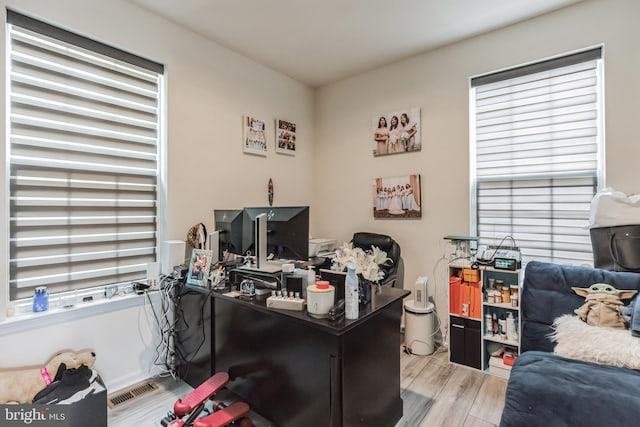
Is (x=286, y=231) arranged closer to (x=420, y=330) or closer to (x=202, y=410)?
(x=202, y=410)

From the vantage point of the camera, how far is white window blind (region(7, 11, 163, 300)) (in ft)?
6.70

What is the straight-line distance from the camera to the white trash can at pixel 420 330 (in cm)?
292

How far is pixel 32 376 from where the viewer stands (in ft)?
6.17

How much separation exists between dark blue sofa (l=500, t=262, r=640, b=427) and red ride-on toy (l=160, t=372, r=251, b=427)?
140 cm

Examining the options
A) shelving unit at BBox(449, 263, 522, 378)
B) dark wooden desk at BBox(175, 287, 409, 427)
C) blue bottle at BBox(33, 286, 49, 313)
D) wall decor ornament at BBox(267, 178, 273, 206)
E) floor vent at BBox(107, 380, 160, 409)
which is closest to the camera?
dark wooden desk at BBox(175, 287, 409, 427)

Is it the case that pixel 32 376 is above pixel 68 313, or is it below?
below

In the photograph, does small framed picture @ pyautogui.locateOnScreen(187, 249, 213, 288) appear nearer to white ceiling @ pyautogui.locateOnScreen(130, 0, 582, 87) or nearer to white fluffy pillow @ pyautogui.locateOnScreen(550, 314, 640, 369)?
white ceiling @ pyautogui.locateOnScreen(130, 0, 582, 87)

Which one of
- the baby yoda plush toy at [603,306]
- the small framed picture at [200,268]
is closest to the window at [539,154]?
the baby yoda plush toy at [603,306]

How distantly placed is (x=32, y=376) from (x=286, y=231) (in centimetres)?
175

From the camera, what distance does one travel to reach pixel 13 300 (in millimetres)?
2014

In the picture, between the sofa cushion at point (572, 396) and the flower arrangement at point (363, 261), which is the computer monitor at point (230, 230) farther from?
the sofa cushion at point (572, 396)

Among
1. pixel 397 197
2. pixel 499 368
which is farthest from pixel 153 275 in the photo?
pixel 499 368

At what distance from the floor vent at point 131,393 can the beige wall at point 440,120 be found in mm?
2416
